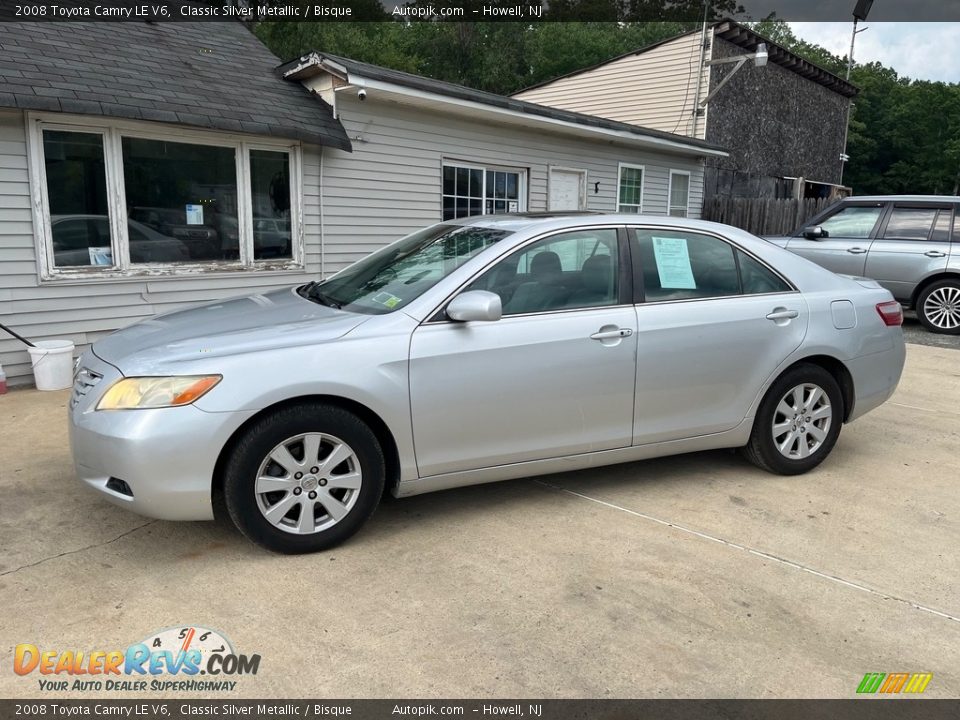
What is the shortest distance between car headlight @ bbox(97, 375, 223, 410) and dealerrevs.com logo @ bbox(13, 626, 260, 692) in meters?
0.92

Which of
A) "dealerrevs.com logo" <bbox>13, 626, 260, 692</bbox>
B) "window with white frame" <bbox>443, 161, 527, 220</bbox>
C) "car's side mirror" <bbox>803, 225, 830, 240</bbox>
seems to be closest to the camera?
"dealerrevs.com logo" <bbox>13, 626, 260, 692</bbox>

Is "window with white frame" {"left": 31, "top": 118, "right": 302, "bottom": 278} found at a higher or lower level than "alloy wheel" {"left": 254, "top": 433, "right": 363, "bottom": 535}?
higher

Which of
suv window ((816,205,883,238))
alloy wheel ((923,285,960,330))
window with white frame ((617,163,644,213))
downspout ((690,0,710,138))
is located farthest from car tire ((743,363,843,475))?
downspout ((690,0,710,138))

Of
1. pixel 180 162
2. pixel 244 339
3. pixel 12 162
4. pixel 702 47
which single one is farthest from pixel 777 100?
pixel 244 339

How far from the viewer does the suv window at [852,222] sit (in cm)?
1051

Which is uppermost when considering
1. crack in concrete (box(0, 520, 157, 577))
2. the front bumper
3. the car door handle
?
the car door handle

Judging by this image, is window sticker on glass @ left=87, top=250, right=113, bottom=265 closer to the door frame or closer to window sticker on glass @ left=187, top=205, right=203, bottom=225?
window sticker on glass @ left=187, top=205, right=203, bottom=225

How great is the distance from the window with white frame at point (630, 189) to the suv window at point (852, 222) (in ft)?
10.8

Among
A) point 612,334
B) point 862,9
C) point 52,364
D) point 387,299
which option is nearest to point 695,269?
point 612,334

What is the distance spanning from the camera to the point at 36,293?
21.6 ft

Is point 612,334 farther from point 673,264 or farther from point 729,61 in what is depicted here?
point 729,61

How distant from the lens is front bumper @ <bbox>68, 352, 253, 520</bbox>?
3.02m

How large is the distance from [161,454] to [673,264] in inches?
110

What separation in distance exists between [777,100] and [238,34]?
53.1 ft
